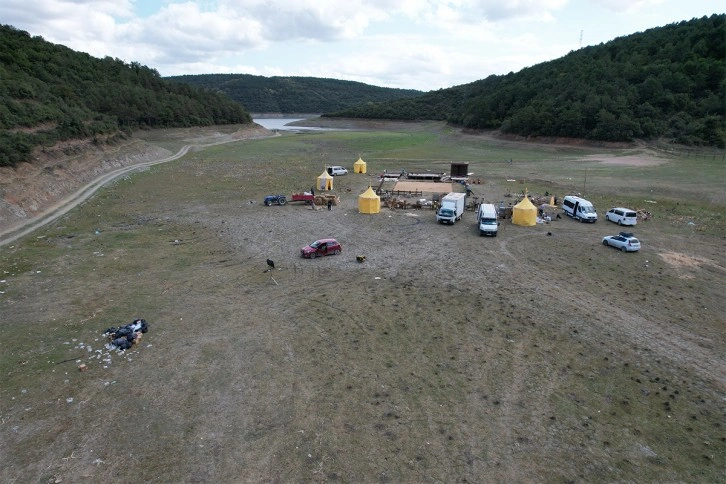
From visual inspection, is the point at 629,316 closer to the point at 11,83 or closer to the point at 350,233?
the point at 350,233

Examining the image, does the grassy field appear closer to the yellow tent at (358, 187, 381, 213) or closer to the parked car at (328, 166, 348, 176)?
the yellow tent at (358, 187, 381, 213)

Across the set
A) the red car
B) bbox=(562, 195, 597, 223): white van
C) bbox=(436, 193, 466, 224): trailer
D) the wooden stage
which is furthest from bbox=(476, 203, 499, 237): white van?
the wooden stage

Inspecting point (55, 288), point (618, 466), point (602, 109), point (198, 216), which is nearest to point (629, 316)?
point (618, 466)

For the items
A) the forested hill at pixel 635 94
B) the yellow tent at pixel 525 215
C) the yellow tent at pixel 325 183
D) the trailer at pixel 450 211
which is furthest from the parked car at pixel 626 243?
the forested hill at pixel 635 94

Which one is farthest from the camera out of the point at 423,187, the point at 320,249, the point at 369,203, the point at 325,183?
the point at 325,183

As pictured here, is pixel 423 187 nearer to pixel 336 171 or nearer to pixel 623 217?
pixel 336 171

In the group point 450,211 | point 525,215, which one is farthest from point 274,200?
point 525,215

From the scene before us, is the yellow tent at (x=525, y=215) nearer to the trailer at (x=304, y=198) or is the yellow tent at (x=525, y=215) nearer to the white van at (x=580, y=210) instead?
the white van at (x=580, y=210)
